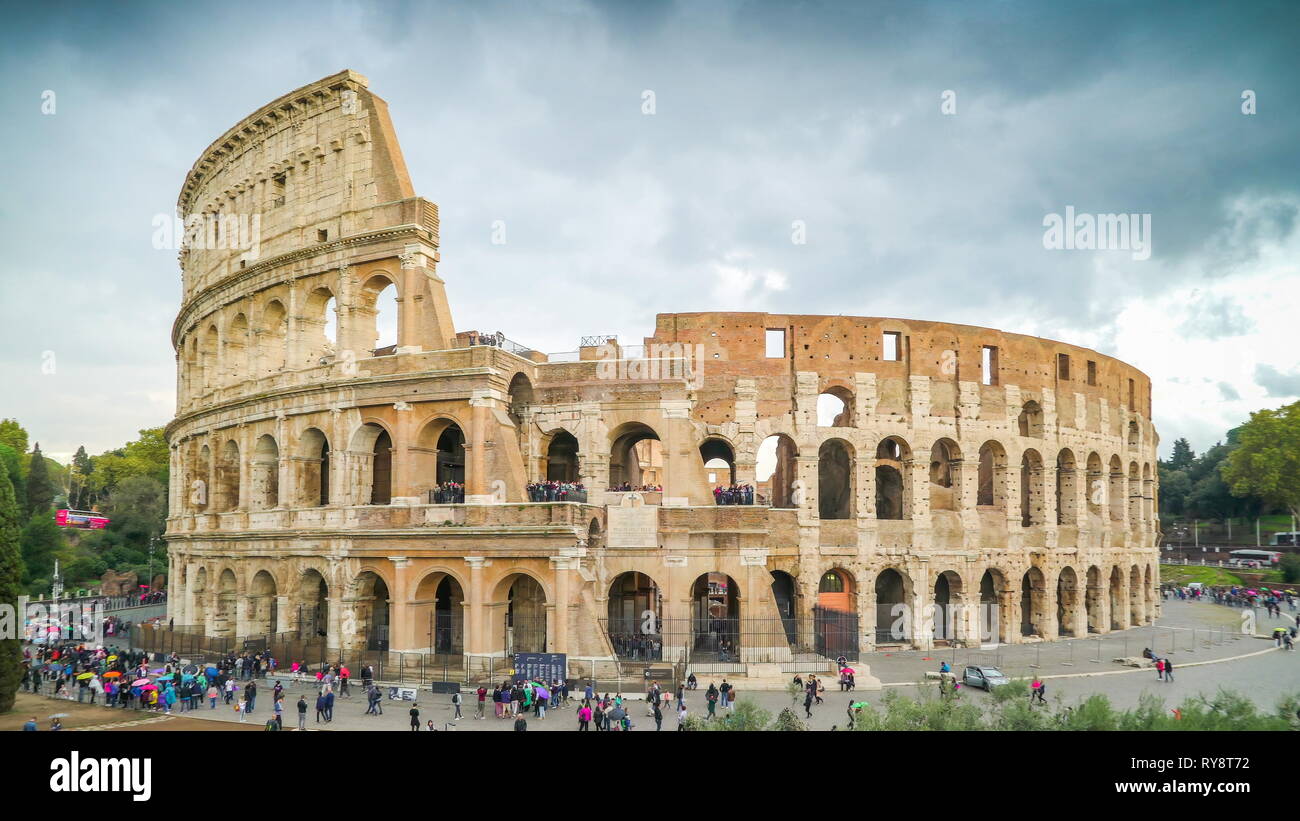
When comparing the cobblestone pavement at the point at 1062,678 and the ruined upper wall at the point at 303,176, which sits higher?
the ruined upper wall at the point at 303,176

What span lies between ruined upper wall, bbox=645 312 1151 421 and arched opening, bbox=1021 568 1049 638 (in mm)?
8630

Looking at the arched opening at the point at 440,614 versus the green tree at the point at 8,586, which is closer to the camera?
the green tree at the point at 8,586

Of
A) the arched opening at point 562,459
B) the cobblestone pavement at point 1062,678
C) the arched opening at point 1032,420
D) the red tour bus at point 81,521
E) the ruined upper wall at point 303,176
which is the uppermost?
the ruined upper wall at point 303,176

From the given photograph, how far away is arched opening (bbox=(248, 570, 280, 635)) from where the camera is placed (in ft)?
109

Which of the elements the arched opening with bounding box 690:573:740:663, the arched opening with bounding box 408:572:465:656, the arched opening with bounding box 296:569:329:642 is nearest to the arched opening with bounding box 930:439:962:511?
the arched opening with bounding box 690:573:740:663

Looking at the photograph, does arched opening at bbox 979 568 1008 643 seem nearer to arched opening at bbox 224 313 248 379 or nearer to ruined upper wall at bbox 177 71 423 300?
ruined upper wall at bbox 177 71 423 300

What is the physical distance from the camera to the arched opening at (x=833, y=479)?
133 feet

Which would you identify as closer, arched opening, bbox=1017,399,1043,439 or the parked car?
the parked car

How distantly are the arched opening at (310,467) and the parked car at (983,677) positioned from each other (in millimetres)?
24102

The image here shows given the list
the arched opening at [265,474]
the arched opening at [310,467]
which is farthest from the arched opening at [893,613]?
the arched opening at [265,474]

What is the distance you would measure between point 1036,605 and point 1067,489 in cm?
609

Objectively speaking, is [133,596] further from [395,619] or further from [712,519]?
[712,519]

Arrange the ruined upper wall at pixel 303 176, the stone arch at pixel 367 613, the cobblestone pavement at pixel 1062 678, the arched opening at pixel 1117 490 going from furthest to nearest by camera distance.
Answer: the arched opening at pixel 1117 490, the ruined upper wall at pixel 303 176, the stone arch at pixel 367 613, the cobblestone pavement at pixel 1062 678

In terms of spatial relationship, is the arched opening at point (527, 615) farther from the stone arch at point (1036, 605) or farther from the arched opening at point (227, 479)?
the stone arch at point (1036, 605)
